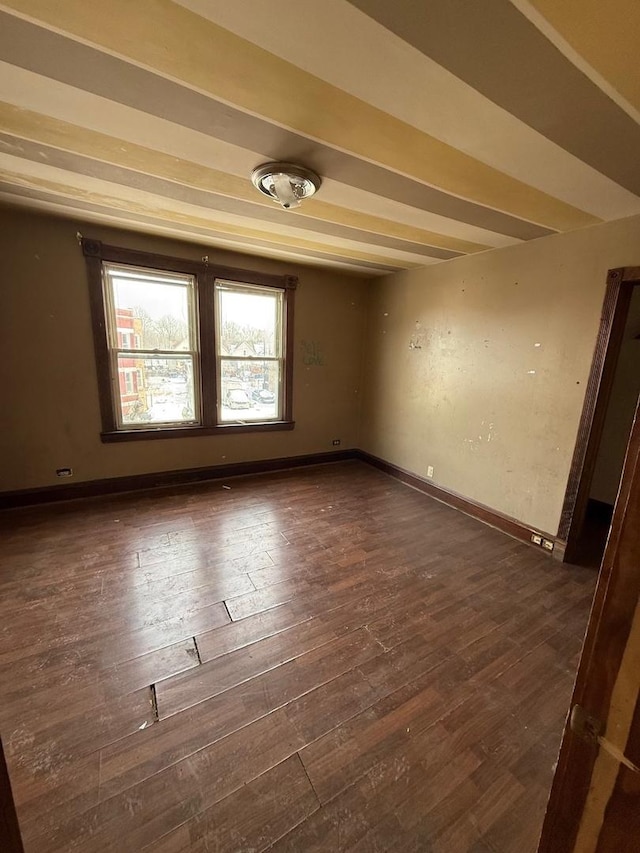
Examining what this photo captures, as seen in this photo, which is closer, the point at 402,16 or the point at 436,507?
the point at 402,16

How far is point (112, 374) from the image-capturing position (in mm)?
3113

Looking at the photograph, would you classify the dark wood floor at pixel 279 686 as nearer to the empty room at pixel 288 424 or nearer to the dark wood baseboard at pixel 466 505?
the empty room at pixel 288 424

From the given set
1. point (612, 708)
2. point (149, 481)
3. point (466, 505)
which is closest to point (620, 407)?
point (466, 505)

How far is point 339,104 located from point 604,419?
2646mm

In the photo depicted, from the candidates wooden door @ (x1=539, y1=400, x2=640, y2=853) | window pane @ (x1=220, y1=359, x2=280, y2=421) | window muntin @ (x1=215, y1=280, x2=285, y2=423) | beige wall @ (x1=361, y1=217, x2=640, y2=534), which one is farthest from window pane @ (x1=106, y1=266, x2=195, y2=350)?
wooden door @ (x1=539, y1=400, x2=640, y2=853)

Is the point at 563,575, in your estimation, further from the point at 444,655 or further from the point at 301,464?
the point at 301,464

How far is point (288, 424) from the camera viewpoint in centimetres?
409

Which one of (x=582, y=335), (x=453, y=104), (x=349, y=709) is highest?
(x=453, y=104)

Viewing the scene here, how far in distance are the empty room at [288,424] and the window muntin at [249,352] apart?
0.11ft

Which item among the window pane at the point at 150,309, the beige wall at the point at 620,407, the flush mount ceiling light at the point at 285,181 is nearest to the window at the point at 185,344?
the window pane at the point at 150,309

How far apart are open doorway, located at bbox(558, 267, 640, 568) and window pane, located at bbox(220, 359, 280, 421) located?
2943 mm

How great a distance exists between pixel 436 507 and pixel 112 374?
3.37 m

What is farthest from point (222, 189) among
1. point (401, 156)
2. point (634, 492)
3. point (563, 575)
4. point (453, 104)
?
point (563, 575)

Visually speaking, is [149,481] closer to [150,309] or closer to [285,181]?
[150,309]
